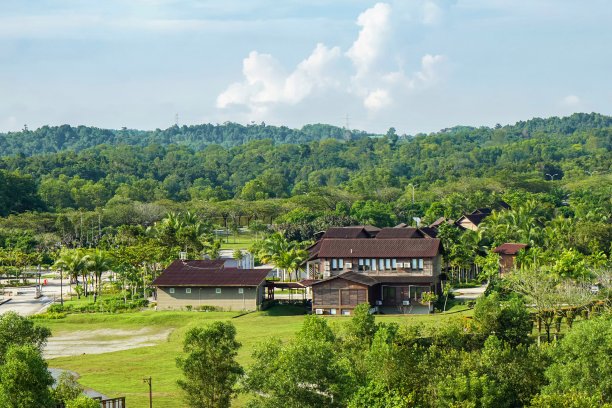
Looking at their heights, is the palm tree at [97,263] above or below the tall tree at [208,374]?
above

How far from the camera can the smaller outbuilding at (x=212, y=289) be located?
2603 inches

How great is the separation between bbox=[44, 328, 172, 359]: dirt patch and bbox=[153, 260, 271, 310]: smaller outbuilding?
6180mm

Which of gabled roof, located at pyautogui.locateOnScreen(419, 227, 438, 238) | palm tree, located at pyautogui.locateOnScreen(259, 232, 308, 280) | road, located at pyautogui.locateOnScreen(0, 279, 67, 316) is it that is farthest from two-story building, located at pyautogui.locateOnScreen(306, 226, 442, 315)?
road, located at pyautogui.locateOnScreen(0, 279, 67, 316)

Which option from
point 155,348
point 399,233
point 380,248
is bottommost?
point 155,348

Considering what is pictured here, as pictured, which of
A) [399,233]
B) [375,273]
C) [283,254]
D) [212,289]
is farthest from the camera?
[399,233]

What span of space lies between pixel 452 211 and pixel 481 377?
87.6 m

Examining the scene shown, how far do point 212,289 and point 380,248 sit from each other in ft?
41.5

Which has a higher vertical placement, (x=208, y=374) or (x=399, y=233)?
(x=399, y=233)

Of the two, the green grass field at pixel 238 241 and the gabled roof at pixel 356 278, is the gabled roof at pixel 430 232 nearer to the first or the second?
the gabled roof at pixel 356 278

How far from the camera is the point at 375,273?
229 ft

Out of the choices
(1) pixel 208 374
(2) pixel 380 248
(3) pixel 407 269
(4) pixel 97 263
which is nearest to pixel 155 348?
(1) pixel 208 374

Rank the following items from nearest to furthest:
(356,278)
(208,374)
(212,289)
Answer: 1. (208,374)
2. (356,278)
3. (212,289)

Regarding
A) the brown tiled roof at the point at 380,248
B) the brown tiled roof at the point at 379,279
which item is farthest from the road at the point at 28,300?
the brown tiled roof at the point at 380,248

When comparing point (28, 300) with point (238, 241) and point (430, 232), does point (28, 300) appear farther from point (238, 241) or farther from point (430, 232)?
point (238, 241)
